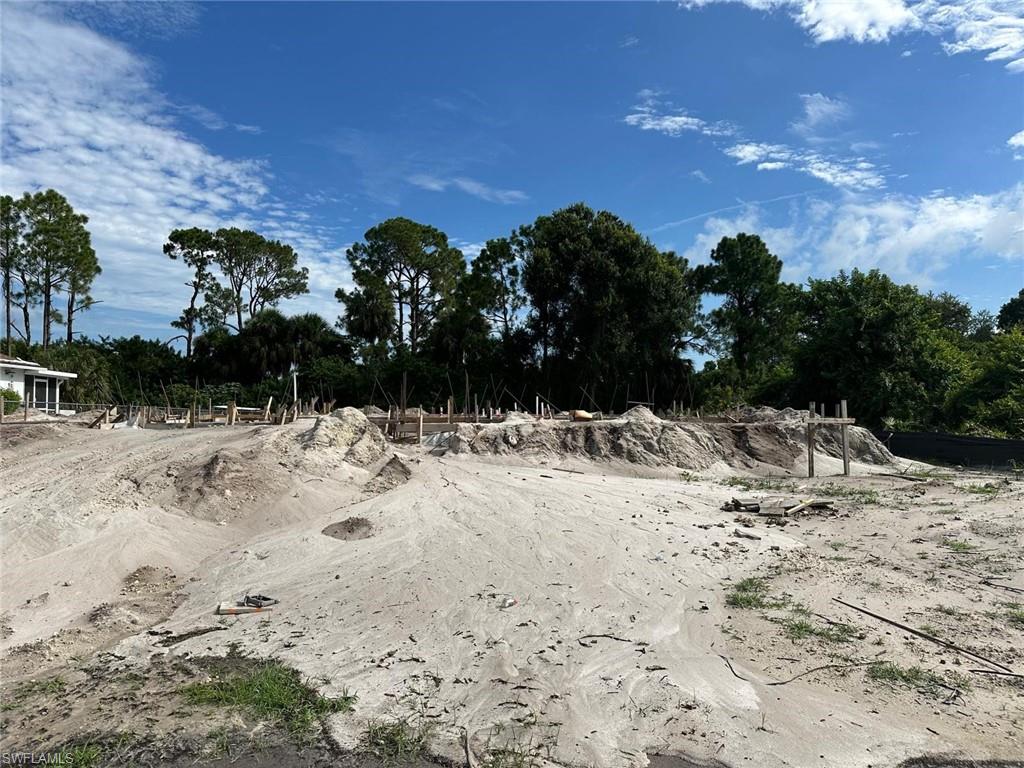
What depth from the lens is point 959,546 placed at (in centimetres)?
988

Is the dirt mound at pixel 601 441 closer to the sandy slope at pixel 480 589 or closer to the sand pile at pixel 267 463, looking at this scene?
the sandy slope at pixel 480 589

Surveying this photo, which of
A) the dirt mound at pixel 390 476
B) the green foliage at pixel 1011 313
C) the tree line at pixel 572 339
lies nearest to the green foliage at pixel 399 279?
the tree line at pixel 572 339

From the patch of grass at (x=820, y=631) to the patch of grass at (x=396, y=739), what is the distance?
151 inches

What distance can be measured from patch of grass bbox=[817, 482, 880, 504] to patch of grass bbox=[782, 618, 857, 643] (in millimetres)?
7935

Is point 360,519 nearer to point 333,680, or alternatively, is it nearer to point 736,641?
point 333,680

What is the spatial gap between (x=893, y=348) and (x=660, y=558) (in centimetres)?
2214

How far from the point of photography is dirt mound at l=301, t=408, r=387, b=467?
47.0 ft

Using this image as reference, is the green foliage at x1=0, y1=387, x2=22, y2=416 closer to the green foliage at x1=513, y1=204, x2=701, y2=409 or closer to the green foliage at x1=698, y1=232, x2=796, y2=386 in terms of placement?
the green foliage at x1=513, y1=204, x2=701, y2=409

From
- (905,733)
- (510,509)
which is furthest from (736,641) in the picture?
(510,509)

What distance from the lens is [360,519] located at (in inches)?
449

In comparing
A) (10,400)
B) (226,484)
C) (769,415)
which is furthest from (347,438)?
(10,400)

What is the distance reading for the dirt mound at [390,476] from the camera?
537 inches

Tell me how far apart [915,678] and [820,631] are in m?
1.11

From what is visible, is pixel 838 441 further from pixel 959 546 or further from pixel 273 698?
pixel 273 698
